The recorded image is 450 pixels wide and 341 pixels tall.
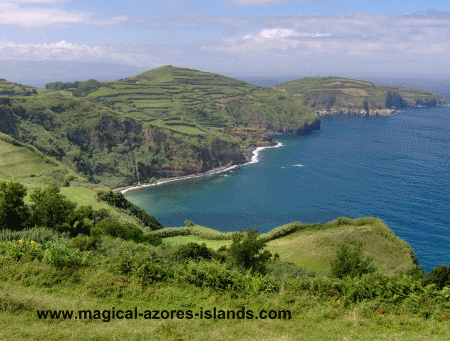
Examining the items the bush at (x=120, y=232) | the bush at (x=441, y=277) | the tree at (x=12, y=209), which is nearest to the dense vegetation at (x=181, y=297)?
the bush at (x=441, y=277)

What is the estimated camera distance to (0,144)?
271ft

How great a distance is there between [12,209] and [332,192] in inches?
3297

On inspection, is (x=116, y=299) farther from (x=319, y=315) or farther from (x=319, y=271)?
(x=319, y=271)

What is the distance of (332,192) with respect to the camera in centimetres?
9581

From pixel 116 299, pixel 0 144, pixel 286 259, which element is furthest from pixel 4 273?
pixel 0 144

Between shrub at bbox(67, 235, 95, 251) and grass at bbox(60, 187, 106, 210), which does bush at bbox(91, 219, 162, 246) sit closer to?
shrub at bbox(67, 235, 95, 251)

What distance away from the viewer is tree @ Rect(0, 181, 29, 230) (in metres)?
27.4

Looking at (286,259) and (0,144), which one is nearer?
(286,259)

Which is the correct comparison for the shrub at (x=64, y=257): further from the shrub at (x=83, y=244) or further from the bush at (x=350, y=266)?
the bush at (x=350, y=266)

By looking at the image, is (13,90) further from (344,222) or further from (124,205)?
(344,222)

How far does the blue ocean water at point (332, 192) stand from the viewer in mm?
76625

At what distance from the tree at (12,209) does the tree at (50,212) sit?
2.69 ft

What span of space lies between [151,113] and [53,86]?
73.2 m

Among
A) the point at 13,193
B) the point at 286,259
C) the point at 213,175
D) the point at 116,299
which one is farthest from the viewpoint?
the point at 213,175
